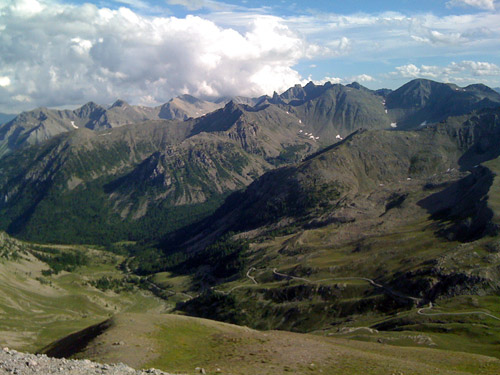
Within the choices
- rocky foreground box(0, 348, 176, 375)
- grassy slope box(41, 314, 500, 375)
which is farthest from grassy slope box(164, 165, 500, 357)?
rocky foreground box(0, 348, 176, 375)

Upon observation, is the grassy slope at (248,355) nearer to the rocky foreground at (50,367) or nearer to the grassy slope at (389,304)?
the rocky foreground at (50,367)

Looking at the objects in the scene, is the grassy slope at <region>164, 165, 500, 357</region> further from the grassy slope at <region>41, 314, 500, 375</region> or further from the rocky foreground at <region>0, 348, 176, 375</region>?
the rocky foreground at <region>0, 348, 176, 375</region>

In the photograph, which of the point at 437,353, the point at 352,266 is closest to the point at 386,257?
the point at 352,266

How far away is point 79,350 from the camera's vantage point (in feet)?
229

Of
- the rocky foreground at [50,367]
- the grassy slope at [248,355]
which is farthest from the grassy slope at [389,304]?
the rocky foreground at [50,367]

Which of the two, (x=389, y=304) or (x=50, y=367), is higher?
(x=50, y=367)

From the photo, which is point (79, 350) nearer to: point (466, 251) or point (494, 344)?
point (494, 344)

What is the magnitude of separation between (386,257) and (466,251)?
120 feet

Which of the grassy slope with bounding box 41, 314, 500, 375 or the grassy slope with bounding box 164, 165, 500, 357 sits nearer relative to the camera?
the grassy slope with bounding box 41, 314, 500, 375

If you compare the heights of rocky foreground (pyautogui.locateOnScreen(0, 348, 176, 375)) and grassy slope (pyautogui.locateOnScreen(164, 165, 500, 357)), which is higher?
rocky foreground (pyautogui.locateOnScreen(0, 348, 176, 375))

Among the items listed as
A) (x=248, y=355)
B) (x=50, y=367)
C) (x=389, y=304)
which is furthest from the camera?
(x=389, y=304)

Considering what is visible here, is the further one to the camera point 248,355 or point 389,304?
point 389,304

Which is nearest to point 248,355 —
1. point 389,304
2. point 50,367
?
point 50,367

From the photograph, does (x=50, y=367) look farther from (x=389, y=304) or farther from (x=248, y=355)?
(x=389, y=304)
